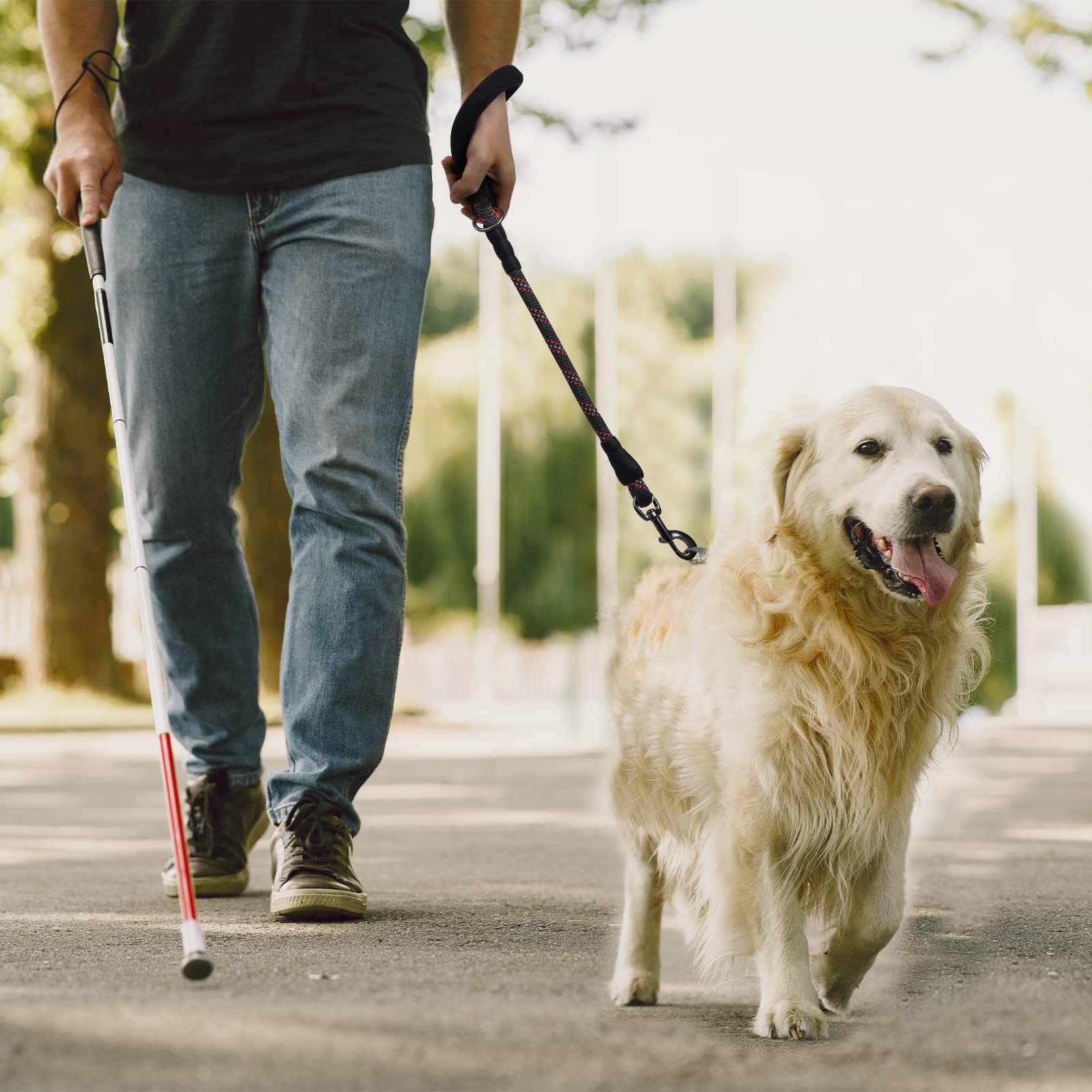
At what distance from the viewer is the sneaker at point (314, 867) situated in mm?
3129

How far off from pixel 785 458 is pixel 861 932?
951 millimetres

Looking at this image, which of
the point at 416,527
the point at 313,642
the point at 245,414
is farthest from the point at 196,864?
the point at 416,527

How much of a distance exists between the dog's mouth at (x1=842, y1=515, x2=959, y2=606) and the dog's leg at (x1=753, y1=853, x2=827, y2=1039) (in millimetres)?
572

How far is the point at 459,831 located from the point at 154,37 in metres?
3.04

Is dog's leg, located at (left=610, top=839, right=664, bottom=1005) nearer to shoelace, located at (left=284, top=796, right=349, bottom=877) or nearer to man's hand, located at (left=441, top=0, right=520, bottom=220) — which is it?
shoelace, located at (left=284, top=796, right=349, bottom=877)

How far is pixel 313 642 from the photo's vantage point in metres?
3.35

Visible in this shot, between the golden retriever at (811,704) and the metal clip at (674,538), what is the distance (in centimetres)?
16

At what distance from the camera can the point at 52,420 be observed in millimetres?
14484

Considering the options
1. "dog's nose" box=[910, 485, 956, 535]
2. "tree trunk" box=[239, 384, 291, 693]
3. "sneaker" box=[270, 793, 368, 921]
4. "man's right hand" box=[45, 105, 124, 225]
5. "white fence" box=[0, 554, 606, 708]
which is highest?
"man's right hand" box=[45, 105, 124, 225]

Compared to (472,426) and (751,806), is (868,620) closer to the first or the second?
(751,806)

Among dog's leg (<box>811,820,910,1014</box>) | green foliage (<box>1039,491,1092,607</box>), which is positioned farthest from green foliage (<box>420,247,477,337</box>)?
dog's leg (<box>811,820,910,1014</box>)

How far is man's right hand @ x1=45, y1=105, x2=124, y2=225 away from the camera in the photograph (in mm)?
3404

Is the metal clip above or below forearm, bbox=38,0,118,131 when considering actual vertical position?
below

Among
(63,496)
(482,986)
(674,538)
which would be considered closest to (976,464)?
(674,538)
